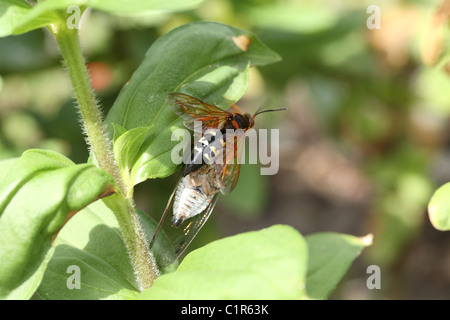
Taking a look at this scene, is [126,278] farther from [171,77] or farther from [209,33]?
[209,33]

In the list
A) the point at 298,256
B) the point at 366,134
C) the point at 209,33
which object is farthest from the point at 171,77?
the point at 366,134

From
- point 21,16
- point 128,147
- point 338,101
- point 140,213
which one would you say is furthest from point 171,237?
point 338,101

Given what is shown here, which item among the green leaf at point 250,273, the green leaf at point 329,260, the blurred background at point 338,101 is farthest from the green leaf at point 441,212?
the blurred background at point 338,101

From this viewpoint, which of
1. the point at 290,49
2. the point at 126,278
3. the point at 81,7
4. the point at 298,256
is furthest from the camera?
the point at 290,49

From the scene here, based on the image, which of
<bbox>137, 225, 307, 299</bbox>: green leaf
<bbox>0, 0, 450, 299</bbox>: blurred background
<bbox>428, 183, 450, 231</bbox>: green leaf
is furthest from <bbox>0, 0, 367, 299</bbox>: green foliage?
<bbox>0, 0, 450, 299</bbox>: blurred background

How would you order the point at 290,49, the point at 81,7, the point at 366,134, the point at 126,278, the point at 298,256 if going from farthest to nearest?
the point at 366,134
the point at 290,49
the point at 126,278
the point at 81,7
the point at 298,256

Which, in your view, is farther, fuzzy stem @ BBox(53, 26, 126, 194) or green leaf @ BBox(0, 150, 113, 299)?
fuzzy stem @ BBox(53, 26, 126, 194)

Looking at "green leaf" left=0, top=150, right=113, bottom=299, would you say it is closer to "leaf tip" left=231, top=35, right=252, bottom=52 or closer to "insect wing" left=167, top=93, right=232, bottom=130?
"insect wing" left=167, top=93, right=232, bottom=130
